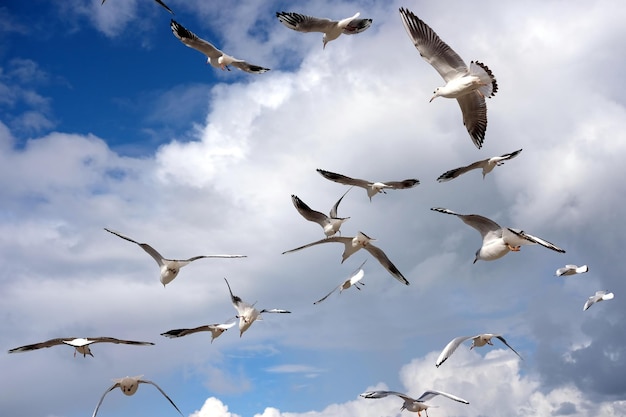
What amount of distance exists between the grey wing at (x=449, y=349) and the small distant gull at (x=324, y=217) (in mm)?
4882

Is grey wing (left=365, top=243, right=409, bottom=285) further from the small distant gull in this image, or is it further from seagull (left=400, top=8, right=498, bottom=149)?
seagull (left=400, top=8, right=498, bottom=149)

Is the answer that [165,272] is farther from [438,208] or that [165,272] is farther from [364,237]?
[438,208]

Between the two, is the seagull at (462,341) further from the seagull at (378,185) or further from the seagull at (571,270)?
the seagull at (571,270)

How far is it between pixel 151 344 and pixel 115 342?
96 cm

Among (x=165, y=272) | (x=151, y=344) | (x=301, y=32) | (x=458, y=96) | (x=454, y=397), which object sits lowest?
(x=454, y=397)

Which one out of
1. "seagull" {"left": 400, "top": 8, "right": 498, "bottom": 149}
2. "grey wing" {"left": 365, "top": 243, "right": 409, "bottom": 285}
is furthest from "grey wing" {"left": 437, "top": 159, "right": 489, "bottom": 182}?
"grey wing" {"left": 365, "top": 243, "right": 409, "bottom": 285}

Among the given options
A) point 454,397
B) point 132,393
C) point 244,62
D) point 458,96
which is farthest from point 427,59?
point 132,393

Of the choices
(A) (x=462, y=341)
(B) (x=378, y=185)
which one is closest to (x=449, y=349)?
(A) (x=462, y=341)

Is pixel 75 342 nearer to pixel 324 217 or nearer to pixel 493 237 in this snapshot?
pixel 324 217

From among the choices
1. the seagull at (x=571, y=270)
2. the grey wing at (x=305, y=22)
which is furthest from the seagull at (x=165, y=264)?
the seagull at (x=571, y=270)

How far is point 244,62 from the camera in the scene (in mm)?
23953

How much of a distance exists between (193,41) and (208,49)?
25.2 inches

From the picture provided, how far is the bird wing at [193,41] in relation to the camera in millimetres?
23188

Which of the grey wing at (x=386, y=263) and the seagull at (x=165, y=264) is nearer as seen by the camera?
the seagull at (x=165, y=264)
